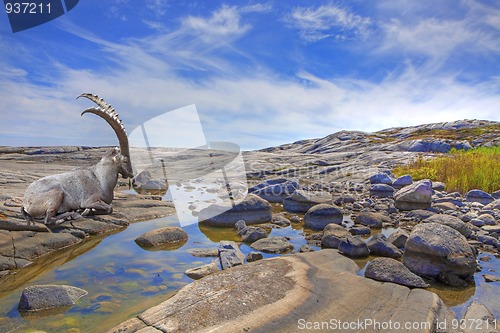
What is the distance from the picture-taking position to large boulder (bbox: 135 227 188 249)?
28.7 feet

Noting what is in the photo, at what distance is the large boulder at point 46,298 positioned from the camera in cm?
503

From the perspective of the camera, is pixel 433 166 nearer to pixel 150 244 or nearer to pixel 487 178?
pixel 487 178

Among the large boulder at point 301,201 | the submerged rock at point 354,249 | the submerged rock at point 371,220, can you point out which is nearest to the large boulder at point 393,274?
the submerged rock at point 354,249

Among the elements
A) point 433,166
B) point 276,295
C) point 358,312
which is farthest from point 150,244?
point 433,166

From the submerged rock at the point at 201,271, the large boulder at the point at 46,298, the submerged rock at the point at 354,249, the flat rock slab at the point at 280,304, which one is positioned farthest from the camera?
the submerged rock at the point at 354,249

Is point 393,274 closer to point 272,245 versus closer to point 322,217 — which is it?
point 272,245

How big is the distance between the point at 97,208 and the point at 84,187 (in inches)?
32.1

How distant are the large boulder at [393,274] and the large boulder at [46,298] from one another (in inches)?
220

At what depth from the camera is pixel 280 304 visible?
4.56 metres

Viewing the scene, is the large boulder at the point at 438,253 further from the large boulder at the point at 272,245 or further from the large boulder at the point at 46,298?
the large boulder at the point at 46,298

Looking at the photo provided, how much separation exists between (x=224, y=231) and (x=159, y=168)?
40041mm

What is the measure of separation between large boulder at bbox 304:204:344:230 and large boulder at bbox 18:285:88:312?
26.1 ft

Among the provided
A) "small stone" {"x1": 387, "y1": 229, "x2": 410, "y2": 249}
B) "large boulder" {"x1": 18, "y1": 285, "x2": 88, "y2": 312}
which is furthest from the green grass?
"large boulder" {"x1": 18, "y1": 285, "x2": 88, "y2": 312}

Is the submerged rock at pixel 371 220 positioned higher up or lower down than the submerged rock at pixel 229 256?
lower down
